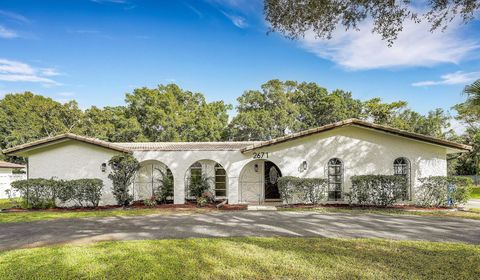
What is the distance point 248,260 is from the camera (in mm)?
6031

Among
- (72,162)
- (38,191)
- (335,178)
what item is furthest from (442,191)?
(38,191)

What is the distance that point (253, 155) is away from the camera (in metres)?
16.0

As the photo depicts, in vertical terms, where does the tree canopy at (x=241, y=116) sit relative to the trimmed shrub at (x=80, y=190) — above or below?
above

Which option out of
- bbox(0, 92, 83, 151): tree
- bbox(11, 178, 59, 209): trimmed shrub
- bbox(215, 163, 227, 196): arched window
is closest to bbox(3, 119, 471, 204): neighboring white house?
bbox(11, 178, 59, 209): trimmed shrub

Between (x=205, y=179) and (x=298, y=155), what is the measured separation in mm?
5731

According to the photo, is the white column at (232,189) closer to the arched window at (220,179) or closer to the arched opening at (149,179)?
the arched window at (220,179)

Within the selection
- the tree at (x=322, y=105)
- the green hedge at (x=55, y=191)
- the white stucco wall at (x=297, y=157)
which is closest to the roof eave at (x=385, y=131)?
the white stucco wall at (x=297, y=157)

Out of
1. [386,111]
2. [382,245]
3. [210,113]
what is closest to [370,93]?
[386,111]

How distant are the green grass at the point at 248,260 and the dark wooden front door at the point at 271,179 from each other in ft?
34.8

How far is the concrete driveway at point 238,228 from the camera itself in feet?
27.2

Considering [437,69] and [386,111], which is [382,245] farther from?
[386,111]

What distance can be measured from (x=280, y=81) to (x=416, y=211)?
3065 cm

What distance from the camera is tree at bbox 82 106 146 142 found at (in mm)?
37344

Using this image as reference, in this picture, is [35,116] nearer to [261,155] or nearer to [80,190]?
[80,190]
